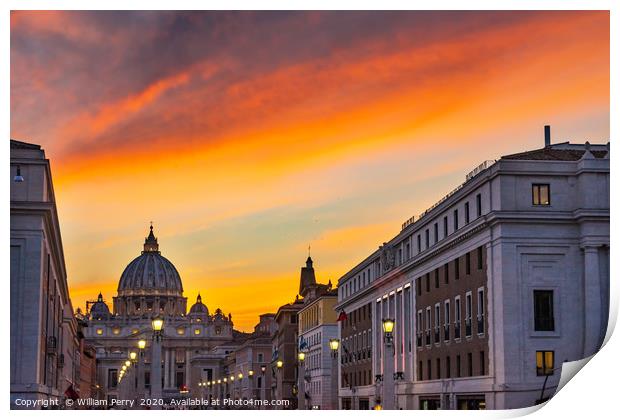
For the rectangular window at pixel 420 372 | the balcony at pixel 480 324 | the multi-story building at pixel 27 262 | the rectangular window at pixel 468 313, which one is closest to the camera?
the multi-story building at pixel 27 262

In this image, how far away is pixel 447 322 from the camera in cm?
7294

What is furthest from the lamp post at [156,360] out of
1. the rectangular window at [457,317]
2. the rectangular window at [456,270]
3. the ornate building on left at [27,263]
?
the rectangular window at [456,270]

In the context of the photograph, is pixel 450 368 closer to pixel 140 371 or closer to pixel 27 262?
pixel 140 371

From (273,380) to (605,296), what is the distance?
11011cm

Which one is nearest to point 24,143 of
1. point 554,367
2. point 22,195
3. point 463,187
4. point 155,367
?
point 22,195

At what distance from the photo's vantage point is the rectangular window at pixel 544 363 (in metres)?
60.8

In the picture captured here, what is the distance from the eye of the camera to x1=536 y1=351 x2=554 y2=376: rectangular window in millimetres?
60750

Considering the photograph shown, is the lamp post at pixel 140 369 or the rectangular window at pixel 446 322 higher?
the rectangular window at pixel 446 322

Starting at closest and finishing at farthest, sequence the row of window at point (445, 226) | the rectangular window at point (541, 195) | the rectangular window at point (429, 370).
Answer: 1. the rectangular window at point (541, 195)
2. the row of window at point (445, 226)
3. the rectangular window at point (429, 370)

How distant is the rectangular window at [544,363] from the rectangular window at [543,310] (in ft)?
4.19

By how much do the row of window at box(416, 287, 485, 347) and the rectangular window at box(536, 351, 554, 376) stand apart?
4.76 metres

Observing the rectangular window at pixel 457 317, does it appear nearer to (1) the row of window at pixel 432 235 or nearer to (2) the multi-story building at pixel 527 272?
(2) the multi-story building at pixel 527 272

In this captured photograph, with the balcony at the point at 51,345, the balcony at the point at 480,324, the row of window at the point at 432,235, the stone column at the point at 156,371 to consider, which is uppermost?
the row of window at the point at 432,235
